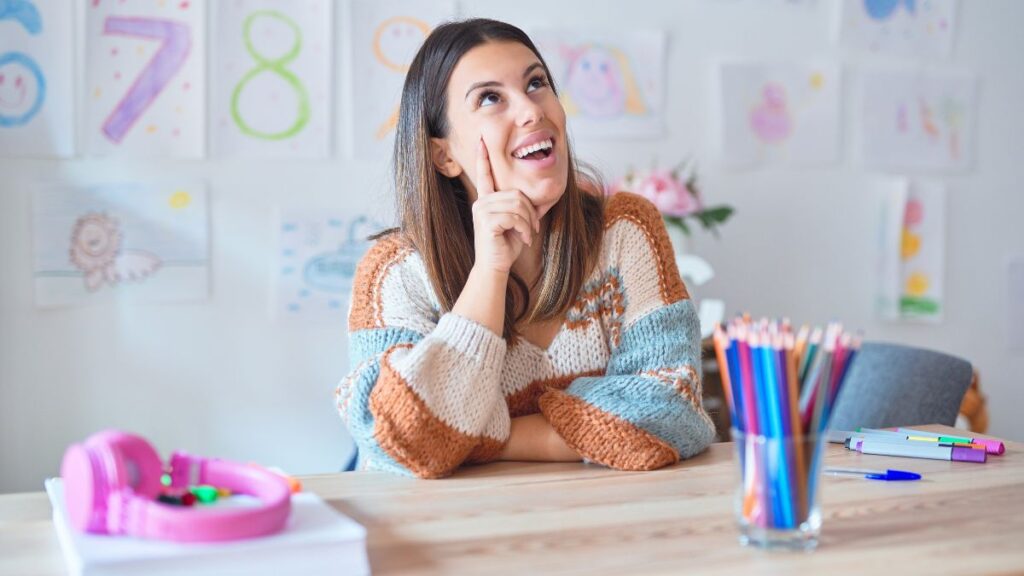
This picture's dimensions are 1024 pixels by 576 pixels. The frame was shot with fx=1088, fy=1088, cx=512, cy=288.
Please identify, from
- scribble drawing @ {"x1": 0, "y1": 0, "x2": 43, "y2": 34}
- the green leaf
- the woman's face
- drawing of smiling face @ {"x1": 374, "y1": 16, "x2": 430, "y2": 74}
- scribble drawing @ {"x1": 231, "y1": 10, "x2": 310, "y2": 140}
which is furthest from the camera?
the green leaf

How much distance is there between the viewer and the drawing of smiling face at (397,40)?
2328 millimetres

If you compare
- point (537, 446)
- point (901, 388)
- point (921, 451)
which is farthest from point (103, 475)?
Result: point (901, 388)

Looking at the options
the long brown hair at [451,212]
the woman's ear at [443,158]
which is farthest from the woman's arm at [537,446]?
the woman's ear at [443,158]

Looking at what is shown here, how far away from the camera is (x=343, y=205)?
231 cm

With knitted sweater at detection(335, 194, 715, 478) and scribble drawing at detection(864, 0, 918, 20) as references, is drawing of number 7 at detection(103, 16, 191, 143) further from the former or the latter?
scribble drawing at detection(864, 0, 918, 20)

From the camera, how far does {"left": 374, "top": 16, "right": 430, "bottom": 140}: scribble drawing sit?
7.64 feet

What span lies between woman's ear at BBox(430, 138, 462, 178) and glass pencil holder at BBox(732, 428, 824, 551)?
73 centimetres

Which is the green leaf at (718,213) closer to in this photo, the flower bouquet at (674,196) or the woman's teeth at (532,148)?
the flower bouquet at (674,196)

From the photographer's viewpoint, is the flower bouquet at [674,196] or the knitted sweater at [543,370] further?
the flower bouquet at [674,196]

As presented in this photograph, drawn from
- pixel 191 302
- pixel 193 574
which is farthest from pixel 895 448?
pixel 191 302

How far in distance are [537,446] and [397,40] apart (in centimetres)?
137

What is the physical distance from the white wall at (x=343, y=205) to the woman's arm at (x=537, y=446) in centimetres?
117

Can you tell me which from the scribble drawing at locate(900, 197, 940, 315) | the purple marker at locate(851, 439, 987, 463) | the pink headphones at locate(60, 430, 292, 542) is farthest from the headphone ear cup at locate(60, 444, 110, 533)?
the scribble drawing at locate(900, 197, 940, 315)

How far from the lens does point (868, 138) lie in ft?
9.37
